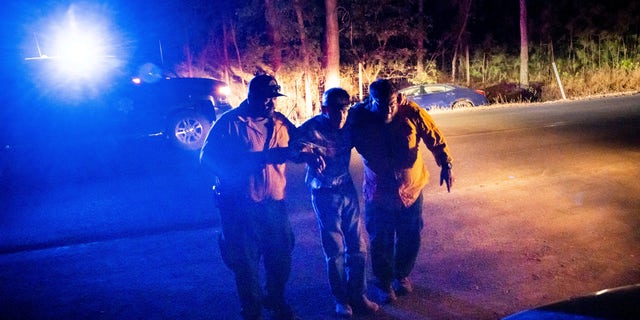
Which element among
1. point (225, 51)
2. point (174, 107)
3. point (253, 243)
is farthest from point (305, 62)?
point (253, 243)

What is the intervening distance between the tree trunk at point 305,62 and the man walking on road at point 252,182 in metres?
12.9

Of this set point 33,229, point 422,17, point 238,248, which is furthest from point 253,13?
point 238,248

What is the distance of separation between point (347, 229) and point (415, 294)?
0.96 m

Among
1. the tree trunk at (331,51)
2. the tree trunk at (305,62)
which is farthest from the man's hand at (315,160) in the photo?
the tree trunk at (331,51)

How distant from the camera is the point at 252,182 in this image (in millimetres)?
3389

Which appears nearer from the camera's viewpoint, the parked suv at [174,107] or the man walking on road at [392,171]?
the man walking on road at [392,171]

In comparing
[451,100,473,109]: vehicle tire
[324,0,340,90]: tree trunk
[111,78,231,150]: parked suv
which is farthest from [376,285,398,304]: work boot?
[451,100,473,109]: vehicle tire

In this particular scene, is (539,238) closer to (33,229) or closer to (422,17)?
(33,229)

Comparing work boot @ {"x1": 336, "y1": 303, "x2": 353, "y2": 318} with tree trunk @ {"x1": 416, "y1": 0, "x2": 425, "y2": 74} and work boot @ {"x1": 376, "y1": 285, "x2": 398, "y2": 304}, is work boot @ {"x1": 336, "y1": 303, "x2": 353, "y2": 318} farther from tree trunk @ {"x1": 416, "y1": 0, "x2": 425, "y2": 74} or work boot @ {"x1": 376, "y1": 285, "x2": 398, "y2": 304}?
tree trunk @ {"x1": 416, "y1": 0, "x2": 425, "y2": 74}

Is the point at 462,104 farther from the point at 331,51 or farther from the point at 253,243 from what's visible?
the point at 253,243

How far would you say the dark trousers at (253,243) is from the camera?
134 inches

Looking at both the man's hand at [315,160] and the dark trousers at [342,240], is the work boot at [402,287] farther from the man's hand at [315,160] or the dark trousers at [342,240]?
the man's hand at [315,160]

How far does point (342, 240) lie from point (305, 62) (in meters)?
15.2

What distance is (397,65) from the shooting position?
22250 mm
